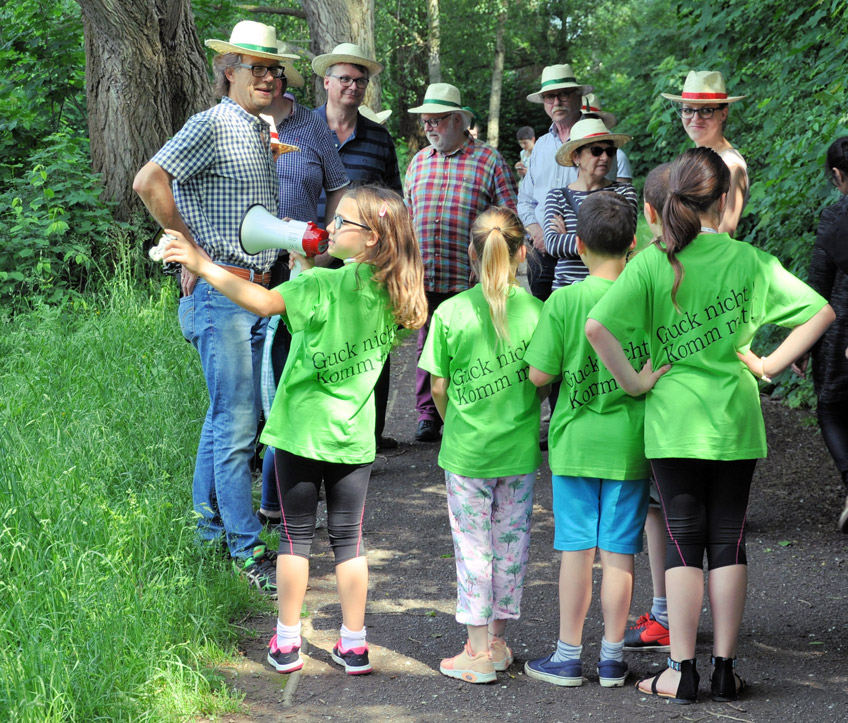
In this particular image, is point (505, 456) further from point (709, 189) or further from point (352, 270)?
point (709, 189)

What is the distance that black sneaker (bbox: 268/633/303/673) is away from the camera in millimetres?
3725

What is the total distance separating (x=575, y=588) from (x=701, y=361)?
36.6 inches

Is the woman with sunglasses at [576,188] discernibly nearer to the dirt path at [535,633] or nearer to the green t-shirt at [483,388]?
→ the dirt path at [535,633]

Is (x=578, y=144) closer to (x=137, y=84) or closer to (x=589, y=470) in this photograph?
(x=589, y=470)

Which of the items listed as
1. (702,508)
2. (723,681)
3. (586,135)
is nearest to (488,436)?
(702,508)

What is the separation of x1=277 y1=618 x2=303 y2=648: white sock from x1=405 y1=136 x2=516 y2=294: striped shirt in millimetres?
3409

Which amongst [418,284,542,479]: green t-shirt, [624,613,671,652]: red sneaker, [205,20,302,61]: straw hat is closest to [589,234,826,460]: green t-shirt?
[418,284,542,479]: green t-shirt

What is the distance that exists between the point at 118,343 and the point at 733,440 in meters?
5.25

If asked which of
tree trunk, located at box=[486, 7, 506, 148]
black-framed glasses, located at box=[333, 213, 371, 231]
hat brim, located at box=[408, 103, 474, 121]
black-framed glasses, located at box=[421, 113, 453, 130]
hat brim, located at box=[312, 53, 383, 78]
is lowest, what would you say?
black-framed glasses, located at box=[333, 213, 371, 231]

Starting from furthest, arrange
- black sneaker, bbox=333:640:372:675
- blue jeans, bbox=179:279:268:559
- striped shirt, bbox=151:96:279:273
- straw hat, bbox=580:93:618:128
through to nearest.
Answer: straw hat, bbox=580:93:618:128
blue jeans, bbox=179:279:268:559
striped shirt, bbox=151:96:279:273
black sneaker, bbox=333:640:372:675

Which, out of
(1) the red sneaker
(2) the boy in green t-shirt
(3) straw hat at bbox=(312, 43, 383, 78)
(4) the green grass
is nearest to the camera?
(4) the green grass

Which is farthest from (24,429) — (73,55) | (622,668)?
(73,55)

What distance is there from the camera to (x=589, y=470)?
3.56 meters

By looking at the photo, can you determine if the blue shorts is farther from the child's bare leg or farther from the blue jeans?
the blue jeans
